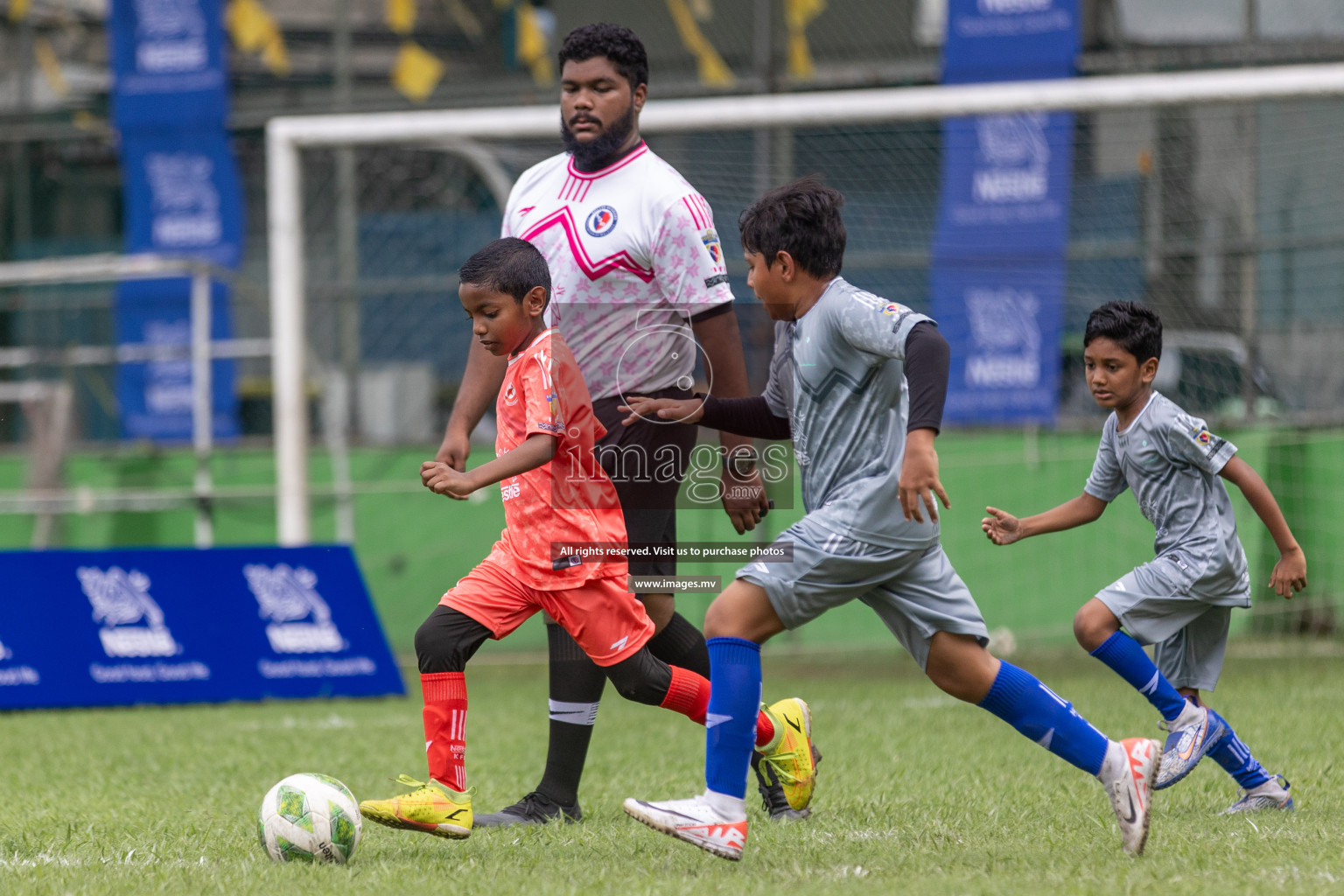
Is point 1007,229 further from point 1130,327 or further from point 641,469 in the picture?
point 641,469

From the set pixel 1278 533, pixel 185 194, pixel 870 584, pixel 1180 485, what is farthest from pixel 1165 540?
pixel 185 194

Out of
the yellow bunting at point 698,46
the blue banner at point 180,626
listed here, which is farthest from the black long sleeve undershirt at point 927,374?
the yellow bunting at point 698,46

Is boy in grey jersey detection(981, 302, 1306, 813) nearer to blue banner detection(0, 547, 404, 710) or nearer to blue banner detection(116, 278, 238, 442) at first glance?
blue banner detection(0, 547, 404, 710)

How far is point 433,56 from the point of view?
14.0m

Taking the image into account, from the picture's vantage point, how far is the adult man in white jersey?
4215 millimetres

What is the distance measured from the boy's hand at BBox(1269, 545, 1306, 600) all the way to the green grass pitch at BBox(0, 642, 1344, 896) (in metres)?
0.61

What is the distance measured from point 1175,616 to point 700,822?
178 cm

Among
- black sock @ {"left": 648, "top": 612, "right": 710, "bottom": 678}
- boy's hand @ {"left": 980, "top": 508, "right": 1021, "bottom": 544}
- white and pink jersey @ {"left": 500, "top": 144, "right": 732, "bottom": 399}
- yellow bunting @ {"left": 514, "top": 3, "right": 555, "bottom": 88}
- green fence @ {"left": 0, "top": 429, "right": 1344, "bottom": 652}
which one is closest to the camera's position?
boy's hand @ {"left": 980, "top": 508, "right": 1021, "bottom": 544}

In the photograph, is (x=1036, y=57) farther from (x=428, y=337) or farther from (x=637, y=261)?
(x=637, y=261)

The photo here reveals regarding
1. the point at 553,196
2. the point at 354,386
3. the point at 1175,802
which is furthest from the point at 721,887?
the point at 354,386

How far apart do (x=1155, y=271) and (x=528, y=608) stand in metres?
7.42

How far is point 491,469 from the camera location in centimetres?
358

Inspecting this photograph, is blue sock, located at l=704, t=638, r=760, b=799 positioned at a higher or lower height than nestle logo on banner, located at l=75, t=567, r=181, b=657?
higher

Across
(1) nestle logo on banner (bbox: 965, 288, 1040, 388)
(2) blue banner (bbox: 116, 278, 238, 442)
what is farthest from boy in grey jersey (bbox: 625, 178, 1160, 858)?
(2) blue banner (bbox: 116, 278, 238, 442)
